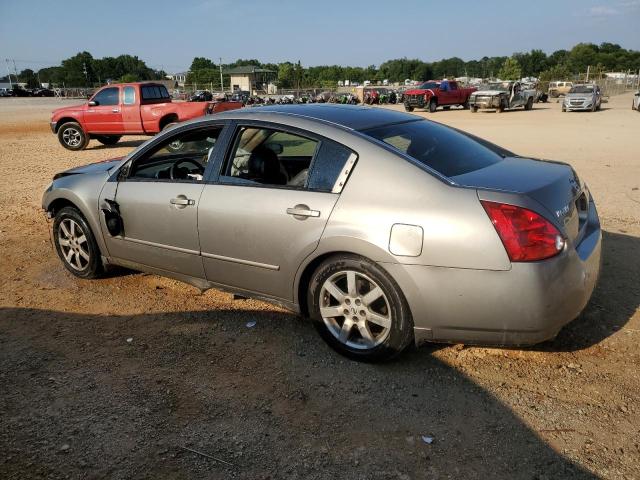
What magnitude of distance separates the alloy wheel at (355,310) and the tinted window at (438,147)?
828mm

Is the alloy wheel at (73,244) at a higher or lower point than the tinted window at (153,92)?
lower

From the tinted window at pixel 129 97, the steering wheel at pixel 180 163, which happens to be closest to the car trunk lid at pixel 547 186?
the steering wheel at pixel 180 163

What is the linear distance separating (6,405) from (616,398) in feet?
11.3

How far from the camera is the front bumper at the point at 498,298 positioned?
2.79m

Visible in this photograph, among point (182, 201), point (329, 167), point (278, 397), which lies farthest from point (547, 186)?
point (182, 201)

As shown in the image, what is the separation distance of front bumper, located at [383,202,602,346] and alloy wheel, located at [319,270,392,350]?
0.73 ft

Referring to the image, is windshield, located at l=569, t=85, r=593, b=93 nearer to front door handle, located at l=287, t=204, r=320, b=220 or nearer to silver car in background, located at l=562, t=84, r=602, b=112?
silver car in background, located at l=562, t=84, r=602, b=112

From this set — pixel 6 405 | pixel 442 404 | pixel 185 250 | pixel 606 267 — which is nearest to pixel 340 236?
pixel 442 404

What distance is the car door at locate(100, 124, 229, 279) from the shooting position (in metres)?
3.98

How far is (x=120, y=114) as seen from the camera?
53.0ft

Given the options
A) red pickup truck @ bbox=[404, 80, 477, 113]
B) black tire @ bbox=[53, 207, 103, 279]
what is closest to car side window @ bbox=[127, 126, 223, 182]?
black tire @ bbox=[53, 207, 103, 279]

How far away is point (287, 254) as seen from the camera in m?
3.45

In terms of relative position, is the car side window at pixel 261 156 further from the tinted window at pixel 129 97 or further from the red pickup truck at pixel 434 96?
the red pickup truck at pixel 434 96

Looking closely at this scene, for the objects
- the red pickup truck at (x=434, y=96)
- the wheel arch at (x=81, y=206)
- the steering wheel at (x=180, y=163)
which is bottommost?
the wheel arch at (x=81, y=206)
